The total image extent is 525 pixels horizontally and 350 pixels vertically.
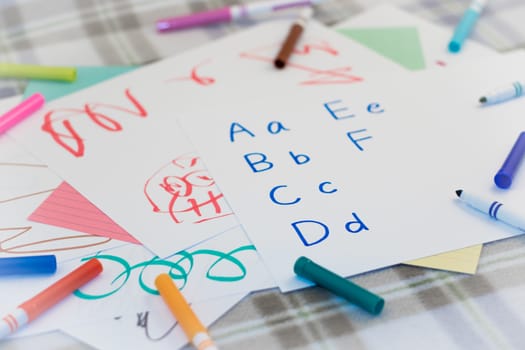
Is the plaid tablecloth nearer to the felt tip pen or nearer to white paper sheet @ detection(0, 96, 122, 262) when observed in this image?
white paper sheet @ detection(0, 96, 122, 262)

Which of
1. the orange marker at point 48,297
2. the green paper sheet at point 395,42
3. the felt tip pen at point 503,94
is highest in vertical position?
the green paper sheet at point 395,42

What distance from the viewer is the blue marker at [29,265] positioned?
22.5 inches

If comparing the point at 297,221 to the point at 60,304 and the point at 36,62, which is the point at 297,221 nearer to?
the point at 60,304

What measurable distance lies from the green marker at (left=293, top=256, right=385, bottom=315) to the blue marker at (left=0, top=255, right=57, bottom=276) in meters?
0.20

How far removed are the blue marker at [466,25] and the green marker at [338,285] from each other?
403 mm

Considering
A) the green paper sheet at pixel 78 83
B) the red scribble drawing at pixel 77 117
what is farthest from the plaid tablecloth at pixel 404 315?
the green paper sheet at pixel 78 83

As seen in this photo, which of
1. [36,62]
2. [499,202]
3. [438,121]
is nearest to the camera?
[499,202]

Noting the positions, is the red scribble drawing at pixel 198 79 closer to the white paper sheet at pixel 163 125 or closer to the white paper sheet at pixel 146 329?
the white paper sheet at pixel 163 125

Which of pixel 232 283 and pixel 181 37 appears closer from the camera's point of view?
pixel 232 283

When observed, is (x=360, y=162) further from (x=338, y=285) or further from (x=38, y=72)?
(x=38, y=72)

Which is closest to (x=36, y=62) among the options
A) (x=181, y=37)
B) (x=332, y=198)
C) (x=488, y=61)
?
Result: (x=181, y=37)

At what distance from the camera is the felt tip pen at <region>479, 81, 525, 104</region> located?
29.8 inches

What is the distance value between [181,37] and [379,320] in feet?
1.67

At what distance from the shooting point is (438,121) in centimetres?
74
